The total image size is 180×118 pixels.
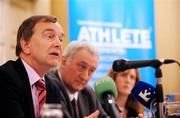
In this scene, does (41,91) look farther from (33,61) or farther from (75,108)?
(75,108)

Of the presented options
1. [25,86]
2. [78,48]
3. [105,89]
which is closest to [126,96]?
[78,48]

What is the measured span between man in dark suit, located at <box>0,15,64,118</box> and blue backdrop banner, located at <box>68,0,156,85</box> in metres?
2.78

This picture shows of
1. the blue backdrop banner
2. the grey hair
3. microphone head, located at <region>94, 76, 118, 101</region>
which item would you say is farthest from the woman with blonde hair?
the blue backdrop banner

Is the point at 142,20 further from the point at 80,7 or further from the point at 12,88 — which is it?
the point at 12,88

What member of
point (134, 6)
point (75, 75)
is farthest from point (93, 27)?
point (75, 75)

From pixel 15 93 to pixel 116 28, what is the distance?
3402 mm

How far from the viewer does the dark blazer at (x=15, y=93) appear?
1480 millimetres

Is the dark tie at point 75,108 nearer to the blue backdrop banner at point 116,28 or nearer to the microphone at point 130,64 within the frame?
the microphone at point 130,64

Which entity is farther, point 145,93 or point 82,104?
point 82,104

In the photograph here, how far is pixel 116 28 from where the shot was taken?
4.83 meters

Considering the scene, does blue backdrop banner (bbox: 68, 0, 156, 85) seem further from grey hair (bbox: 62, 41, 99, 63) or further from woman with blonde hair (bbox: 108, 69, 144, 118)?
grey hair (bbox: 62, 41, 99, 63)

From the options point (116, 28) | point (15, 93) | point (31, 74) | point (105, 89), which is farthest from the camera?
point (116, 28)

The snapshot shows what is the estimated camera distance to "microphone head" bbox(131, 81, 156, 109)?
5.74ft

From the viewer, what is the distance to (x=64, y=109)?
1894 mm
